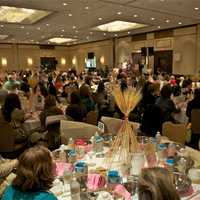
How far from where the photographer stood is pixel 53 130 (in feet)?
15.0

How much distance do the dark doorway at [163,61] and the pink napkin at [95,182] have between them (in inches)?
516

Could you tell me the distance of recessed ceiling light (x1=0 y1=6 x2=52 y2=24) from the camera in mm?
10017

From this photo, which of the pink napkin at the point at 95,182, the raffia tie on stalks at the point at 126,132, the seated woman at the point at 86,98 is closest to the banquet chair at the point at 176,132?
the raffia tie on stalks at the point at 126,132

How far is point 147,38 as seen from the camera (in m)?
15.6

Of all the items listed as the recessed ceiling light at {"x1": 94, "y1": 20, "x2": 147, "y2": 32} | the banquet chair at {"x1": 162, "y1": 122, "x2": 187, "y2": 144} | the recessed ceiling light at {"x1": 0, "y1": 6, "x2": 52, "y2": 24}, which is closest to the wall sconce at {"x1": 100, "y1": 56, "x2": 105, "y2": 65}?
the recessed ceiling light at {"x1": 94, "y1": 20, "x2": 147, "y2": 32}

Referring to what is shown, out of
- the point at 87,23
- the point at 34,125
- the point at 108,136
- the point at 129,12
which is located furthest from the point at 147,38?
the point at 108,136

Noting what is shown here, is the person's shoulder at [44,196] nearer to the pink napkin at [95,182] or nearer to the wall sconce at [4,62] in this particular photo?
the pink napkin at [95,182]

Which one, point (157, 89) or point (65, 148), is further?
point (157, 89)

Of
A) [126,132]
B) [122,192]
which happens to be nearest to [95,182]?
[122,192]

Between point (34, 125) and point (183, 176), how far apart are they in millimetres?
3757

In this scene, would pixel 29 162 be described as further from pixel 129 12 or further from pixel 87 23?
pixel 87 23

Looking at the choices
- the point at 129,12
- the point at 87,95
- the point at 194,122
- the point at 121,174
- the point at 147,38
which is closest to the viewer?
the point at 121,174

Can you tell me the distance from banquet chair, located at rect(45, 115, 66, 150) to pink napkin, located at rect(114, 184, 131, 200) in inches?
Result: 99.7

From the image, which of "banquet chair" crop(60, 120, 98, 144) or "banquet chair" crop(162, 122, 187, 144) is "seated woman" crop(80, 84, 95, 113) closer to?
"banquet chair" crop(60, 120, 98, 144)
